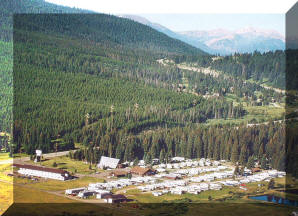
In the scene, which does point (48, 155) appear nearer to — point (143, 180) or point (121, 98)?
point (143, 180)

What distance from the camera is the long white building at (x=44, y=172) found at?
30.7 metres

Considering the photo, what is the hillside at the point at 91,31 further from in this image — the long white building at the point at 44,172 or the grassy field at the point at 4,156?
the long white building at the point at 44,172

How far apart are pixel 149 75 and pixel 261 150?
26.2 m

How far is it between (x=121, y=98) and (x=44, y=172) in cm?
1877

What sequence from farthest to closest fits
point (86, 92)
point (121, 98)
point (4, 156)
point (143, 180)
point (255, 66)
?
point (255, 66) < point (86, 92) < point (121, 98) < point (4, 156) < point (143, 180)

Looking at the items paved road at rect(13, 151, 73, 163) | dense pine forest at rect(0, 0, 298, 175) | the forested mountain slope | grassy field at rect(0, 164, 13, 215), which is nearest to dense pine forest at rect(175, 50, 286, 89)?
dense pine forest at rect(0, 0, 298, 175)

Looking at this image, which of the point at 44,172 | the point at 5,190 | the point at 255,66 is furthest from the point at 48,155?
the point at 255,66

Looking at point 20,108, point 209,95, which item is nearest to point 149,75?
point 209,95

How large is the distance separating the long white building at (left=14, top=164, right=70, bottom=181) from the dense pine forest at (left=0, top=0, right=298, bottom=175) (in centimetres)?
286

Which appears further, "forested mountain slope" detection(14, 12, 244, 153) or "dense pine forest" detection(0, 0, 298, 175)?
"forested mountain slope" detection(14, 12, 244, 153)

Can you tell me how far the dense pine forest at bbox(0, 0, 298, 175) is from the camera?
34.9 metres

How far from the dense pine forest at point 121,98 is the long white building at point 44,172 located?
2859 mm

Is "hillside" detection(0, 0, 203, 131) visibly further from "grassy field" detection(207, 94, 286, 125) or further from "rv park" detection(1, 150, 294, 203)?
"rv park" detection(1, 150, 294, 203)

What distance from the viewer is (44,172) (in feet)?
102
